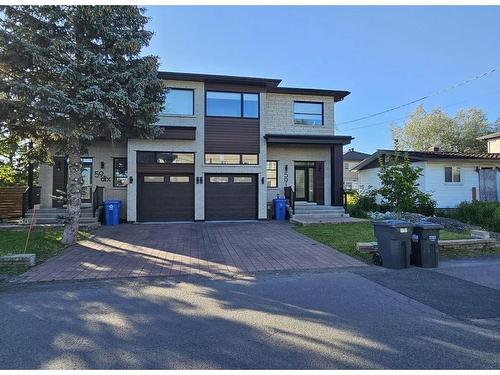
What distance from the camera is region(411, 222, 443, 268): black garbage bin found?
7.84 metres

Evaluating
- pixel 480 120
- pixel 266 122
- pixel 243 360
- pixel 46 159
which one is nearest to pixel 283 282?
pixel 243 360

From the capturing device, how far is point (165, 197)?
55.0 feet

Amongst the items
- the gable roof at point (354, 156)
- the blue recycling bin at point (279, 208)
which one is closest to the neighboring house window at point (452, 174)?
the blue recycling bin at point (279, 208)

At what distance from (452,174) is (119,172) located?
783 inches

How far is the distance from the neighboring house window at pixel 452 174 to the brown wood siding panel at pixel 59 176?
21.9 m

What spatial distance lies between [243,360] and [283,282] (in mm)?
3159

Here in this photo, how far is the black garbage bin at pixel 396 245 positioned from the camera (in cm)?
773

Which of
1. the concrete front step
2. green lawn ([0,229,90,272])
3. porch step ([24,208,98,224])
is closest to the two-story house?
porch step ([24,208,98,224])

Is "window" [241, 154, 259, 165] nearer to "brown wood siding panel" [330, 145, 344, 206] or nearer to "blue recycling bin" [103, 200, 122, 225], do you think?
"brown wood siding panel" [330, 145, 344, 206]

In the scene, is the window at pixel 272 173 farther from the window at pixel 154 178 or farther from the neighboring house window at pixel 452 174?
the neighboring house window at pixel 452 174

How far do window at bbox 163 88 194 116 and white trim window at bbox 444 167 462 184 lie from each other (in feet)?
53.2

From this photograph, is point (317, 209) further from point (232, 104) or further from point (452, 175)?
point (452, 175)

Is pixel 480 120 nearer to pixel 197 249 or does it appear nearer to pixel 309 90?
pixel 309 90

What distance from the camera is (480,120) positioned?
45656mm
